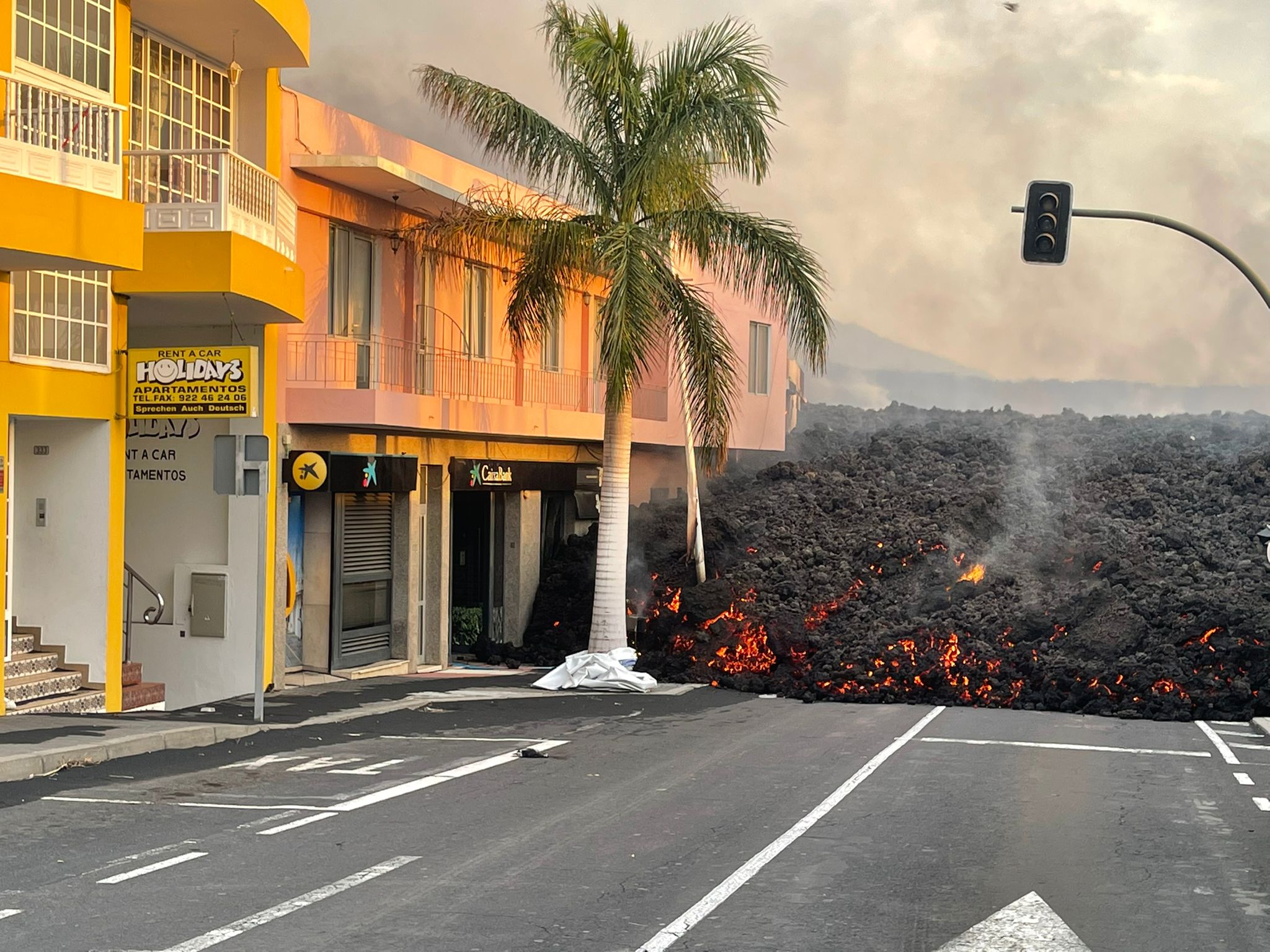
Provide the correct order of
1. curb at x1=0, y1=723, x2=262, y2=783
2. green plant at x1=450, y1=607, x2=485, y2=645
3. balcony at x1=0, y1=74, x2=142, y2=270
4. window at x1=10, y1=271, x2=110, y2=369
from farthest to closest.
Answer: green plant at x1=450, y1=607, x2=485, y2=645, window at x1=10, y1=271, x2=110, y2=369, balcony at x1=0, y1=74, x2=142, y2=270, curb at x1=0, y1=723, x2=262, y2=783

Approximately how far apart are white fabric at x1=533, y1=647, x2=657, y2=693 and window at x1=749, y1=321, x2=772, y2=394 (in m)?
16.9

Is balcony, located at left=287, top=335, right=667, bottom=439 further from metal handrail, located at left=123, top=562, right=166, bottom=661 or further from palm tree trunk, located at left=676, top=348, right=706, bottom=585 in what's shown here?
metal handrail, located at left=123, top=562, right=166, bottom=661

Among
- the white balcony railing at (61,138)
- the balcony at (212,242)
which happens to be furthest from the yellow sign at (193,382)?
the white balcony railing at (61,138)

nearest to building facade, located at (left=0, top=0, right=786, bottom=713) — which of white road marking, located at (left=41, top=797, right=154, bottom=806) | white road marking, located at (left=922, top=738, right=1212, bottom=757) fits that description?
white road marking, located at (left=41, top=797, right=154, bottom=806)

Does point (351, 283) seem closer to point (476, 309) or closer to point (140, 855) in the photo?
point (476, 309)

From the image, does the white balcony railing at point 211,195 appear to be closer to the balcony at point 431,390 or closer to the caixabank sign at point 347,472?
the balcony at point 431,390

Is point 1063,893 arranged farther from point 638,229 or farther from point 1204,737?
point 638,229

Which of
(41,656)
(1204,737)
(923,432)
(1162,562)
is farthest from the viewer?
(923,432)

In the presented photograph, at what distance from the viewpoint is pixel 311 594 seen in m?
21.7

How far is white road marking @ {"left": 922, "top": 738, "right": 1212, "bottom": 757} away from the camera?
15.6 meters

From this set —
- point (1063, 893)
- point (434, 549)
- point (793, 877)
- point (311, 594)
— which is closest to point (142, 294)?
point (311, 594)

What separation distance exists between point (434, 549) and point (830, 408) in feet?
138

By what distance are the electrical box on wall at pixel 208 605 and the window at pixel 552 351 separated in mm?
10235

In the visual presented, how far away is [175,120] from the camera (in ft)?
59.6
